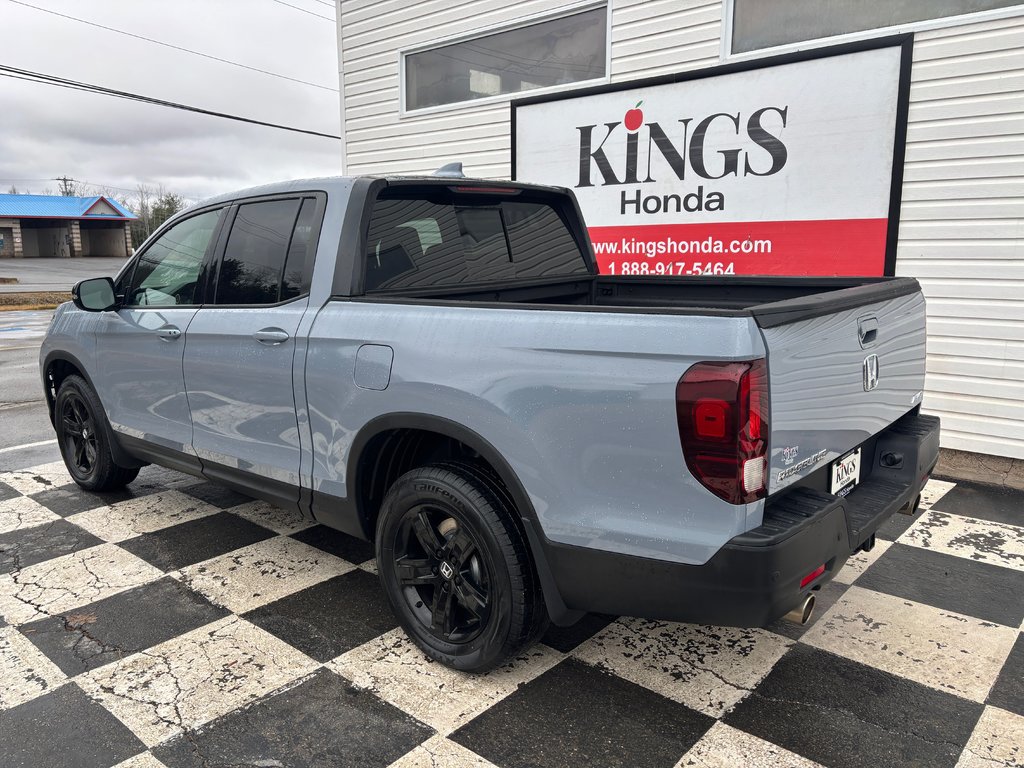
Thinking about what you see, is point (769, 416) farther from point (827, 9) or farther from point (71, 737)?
point (827, 9)

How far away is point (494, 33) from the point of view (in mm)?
7676

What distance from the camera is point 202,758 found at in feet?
7.58

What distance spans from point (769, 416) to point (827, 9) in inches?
185

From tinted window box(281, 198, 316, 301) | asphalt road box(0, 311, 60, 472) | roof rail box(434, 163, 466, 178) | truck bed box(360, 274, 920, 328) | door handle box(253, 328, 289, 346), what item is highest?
roof rail box(434, 163, 466, 178)

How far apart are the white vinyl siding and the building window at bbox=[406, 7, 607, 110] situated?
290 centimetres

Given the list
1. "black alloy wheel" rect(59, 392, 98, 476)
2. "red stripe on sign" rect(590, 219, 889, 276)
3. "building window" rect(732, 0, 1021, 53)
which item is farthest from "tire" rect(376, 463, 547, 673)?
"building window" rect(732, 0, 1021, 53)

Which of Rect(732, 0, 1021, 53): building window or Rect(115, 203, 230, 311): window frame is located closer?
Rect(115, 203, 230, 311): window frame

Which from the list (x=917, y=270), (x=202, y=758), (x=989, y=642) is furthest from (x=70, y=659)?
(x=917, y=270)

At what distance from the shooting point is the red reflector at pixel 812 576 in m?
2.15

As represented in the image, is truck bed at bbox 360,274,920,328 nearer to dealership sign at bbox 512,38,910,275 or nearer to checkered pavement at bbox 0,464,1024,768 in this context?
checkered pavement at bbox 0,464,1024,768

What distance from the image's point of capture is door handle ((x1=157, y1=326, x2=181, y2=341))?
147 inches

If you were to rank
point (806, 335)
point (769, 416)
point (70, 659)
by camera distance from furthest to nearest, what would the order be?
1. point (70, 659)
2. point (806, 335)
3. point (769, 416)

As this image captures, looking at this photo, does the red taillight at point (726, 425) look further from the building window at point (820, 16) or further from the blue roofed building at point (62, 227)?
the blue roofed building at point (62, 227)

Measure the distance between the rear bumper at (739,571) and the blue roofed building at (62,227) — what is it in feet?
220
